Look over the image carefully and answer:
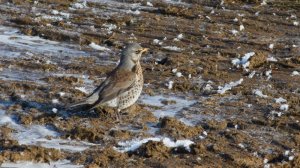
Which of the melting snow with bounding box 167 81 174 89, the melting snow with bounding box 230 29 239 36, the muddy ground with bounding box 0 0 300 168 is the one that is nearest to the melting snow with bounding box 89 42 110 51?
the muddy ground with bounding box 0 0 300 168

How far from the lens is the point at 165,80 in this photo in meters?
11.1

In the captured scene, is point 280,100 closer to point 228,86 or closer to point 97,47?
point 228,86

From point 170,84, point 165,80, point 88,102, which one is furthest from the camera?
point 165,80

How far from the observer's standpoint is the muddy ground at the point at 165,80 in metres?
8.00

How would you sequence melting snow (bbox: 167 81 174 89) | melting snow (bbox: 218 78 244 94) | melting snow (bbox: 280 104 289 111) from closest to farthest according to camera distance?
melting snow (bbox: 280 104 289 111) → melting snow (bbox: 218 78 244 94) → melting snow (bbox: 167 81 174 89)

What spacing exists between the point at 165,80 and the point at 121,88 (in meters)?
2.16

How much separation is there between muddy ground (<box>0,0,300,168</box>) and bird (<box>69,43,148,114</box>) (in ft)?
0.60

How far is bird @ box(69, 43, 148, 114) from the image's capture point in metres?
8.91

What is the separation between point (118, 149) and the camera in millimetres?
7980

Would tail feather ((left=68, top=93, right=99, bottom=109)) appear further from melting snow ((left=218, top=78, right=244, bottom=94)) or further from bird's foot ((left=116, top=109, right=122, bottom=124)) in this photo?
melting snow ((left=218, top=78, right=244, bottom=94))

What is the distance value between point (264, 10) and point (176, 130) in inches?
347

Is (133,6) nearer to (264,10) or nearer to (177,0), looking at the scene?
(177,0)

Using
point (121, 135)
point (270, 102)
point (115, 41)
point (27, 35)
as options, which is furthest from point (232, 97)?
point (27, 35)

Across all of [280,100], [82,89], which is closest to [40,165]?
[82,89]
